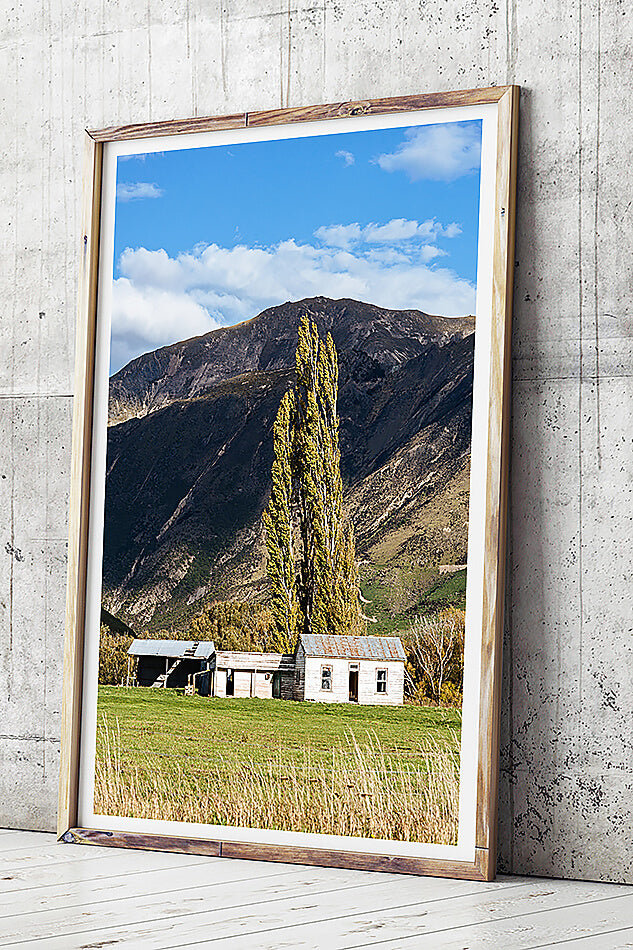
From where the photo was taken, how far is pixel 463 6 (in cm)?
363

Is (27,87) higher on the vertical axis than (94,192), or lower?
higher

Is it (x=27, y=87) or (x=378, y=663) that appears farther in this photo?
(x=27, y=87)

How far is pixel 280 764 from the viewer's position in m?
3.63

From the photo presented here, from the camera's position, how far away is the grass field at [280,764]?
3.48 meters

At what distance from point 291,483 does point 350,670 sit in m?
0.62

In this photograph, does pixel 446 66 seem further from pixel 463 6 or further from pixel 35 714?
pixel 35 714

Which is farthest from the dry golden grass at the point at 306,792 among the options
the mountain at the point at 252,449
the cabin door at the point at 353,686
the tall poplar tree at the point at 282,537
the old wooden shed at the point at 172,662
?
the mountain at the point at 252,449

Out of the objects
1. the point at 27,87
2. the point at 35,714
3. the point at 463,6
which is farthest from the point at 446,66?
the point at 35,714

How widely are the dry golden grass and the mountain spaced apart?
50 cm

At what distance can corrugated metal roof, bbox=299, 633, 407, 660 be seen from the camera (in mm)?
3541

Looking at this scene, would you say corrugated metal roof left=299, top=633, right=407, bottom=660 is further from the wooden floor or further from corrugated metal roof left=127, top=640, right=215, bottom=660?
the wooden floor

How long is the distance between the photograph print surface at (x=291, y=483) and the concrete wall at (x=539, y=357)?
18cm

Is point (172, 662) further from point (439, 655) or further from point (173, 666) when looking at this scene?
point (439, 655)

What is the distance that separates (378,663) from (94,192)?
1.83 m
